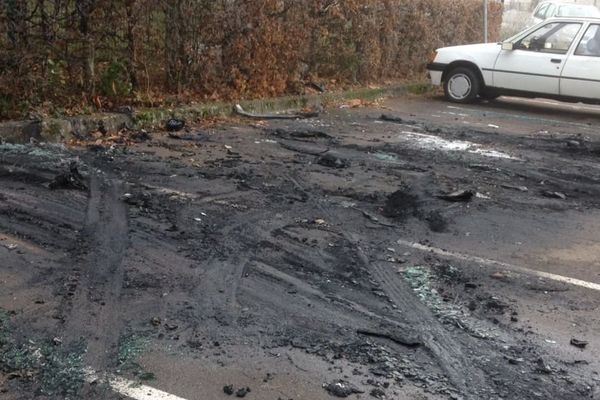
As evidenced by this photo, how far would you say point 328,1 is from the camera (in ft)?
42.3

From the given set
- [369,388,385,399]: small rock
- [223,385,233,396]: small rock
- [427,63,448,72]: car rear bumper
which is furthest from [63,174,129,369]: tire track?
[427,63,448,72]: car rear bumper

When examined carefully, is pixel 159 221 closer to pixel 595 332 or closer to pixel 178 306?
pixel 178 306

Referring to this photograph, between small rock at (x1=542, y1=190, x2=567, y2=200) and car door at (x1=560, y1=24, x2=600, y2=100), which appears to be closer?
small rock at (x1=542, y1=190, x2=567, y2=200)

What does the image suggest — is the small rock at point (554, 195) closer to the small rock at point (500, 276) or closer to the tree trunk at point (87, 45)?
the small rock at point (500, 276)

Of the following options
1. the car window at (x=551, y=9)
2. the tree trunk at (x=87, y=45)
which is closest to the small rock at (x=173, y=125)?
the tree trunk at (x=87, y=45)

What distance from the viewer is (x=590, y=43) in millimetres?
12797

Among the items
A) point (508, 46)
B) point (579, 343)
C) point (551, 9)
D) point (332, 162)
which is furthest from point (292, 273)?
point (551, 9)

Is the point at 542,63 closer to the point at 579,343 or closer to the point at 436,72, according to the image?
the point at 436,72

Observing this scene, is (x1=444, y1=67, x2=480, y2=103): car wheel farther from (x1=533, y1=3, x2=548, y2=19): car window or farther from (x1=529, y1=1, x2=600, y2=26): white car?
(x1=533, y1=3, x2=548, y2=19): car window

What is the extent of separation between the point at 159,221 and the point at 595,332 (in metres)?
3.40

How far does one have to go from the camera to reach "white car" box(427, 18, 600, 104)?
42.1 feet

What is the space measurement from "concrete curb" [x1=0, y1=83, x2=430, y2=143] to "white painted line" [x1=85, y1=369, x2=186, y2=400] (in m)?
5.10

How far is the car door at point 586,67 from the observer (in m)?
12.8

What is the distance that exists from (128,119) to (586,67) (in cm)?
873
